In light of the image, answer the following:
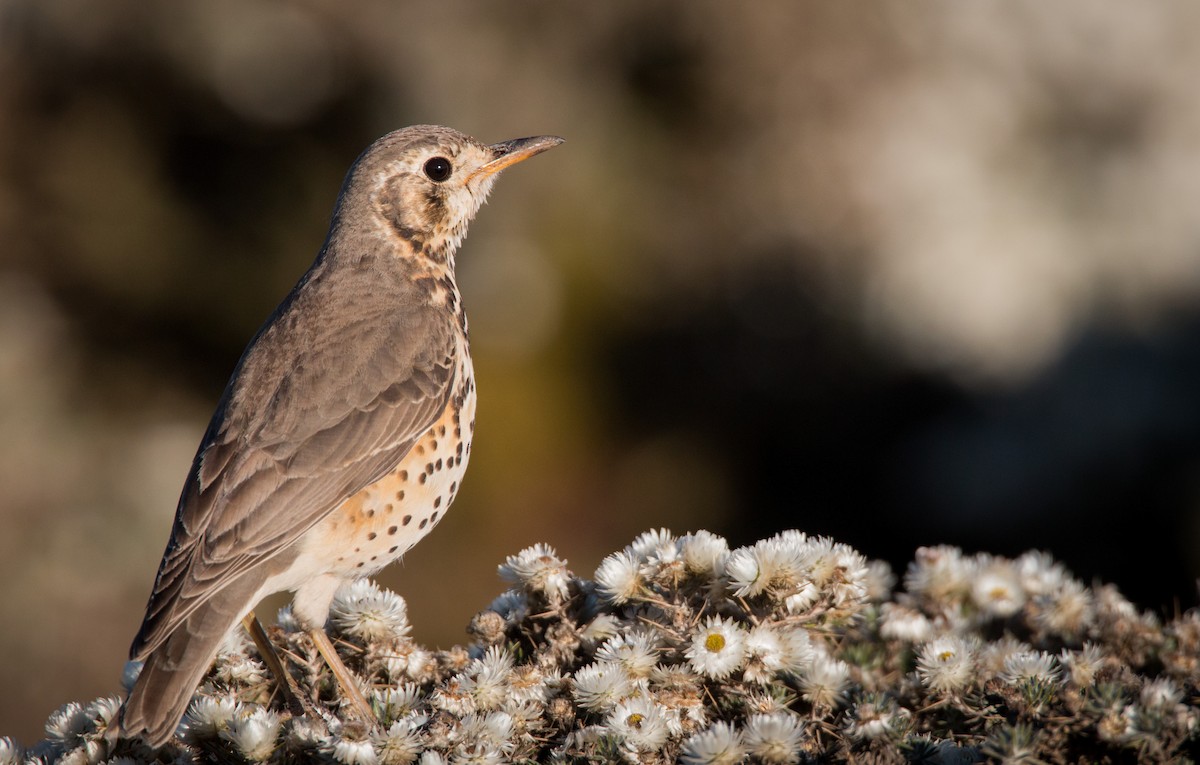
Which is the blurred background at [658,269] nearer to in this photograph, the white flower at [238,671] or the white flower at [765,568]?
the white flower at [238,671]

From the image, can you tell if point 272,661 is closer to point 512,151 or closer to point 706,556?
point 706,556

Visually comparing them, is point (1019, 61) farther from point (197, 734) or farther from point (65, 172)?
point (197, 734)

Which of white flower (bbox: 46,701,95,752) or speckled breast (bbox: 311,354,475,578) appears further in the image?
speckled breast (bbox: 311,354,475,578)

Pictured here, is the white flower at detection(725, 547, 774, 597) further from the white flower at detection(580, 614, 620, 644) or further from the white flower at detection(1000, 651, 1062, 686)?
the white flower at detection(1000, 651, 1062, 686)

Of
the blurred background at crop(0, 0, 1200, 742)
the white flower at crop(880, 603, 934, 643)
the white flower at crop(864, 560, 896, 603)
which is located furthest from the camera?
the blurred background at crop(0, 0, 1200, 742)

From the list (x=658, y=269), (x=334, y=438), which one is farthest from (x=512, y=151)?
(x=658, y=269)

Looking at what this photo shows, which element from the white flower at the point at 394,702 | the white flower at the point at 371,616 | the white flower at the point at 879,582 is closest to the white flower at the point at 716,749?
the white flower at the point at 394,702

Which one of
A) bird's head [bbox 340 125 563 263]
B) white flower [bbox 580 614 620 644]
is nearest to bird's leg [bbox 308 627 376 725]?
white flower [bbox 580 614 620 644]

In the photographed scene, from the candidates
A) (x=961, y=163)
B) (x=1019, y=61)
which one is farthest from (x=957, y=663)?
→ (x=1019, y=61)
